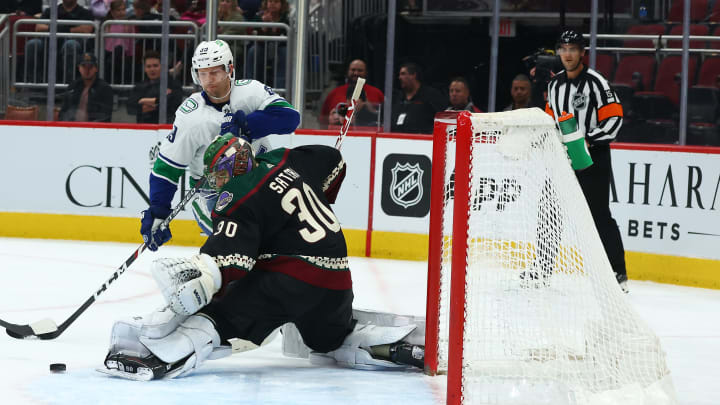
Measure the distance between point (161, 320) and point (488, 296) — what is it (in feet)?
3.32

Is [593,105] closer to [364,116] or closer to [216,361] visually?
[364,116]

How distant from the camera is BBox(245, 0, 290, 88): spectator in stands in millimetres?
7445

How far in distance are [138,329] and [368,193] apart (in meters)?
3.50

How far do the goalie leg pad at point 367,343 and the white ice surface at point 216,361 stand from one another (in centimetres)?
4

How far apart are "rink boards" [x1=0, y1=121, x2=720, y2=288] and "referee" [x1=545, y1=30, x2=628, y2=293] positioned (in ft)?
2.12

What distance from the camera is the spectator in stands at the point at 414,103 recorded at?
22.7ft

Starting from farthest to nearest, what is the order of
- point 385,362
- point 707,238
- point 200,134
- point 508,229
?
point 707,238, point 200,134, point 385,362, point 508,229

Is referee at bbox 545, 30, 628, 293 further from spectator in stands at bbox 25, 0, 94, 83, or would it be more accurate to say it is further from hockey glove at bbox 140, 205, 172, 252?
spectator in stands at bbox 25, 0, 94, 83

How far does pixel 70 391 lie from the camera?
329cm

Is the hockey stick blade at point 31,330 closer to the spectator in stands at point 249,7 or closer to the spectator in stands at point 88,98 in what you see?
the spectator in stands at point 88,98

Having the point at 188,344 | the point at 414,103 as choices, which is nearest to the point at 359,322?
the point at 188,344

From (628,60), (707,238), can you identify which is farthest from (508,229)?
(628,60)

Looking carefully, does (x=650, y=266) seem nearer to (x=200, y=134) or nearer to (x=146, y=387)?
(x=200, y=134)

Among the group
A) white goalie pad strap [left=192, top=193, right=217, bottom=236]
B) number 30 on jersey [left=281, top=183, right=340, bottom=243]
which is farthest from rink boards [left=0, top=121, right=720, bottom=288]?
number 30 on jersey [left=281, top=183, right=340, bottom=243]
